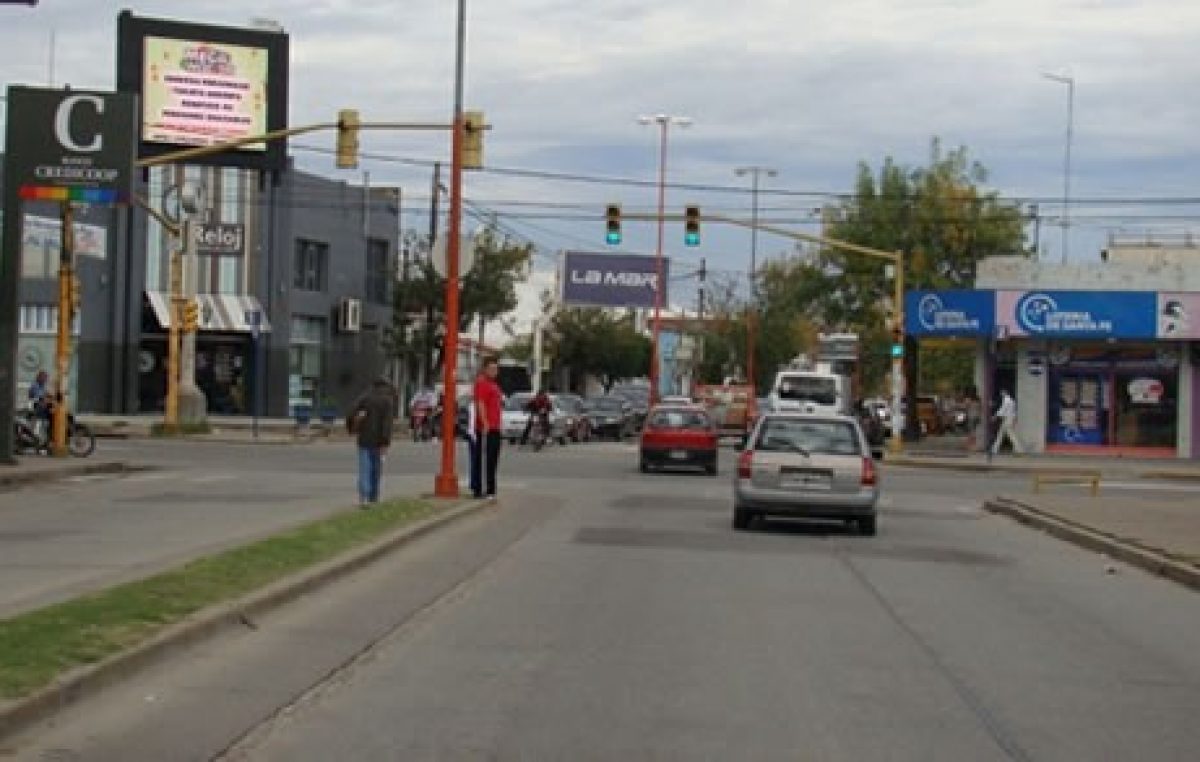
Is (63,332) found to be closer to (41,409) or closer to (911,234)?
(41,409)

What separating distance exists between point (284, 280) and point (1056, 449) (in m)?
28.4

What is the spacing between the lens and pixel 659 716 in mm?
9117

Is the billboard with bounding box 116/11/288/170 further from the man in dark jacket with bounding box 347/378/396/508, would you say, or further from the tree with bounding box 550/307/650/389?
the man in dark jacket with bounding box 347/378/396/508

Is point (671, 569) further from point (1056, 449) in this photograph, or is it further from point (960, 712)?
point (1056, 449)

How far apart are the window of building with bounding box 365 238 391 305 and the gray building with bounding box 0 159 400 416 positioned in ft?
0.23

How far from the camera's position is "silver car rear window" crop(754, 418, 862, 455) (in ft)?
71.2

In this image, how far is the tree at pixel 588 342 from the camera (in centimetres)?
9112

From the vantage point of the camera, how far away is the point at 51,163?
28.0m

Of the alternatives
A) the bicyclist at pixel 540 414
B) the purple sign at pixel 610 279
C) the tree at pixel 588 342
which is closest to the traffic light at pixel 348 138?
the bicyclist at pixel 540 414

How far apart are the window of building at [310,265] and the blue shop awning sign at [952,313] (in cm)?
2427

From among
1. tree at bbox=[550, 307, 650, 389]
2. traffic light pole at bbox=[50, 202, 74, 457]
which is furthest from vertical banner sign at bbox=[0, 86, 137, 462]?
tree at bbox=[550, 307, 650, 389]

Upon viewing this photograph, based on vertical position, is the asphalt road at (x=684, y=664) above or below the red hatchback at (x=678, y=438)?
below

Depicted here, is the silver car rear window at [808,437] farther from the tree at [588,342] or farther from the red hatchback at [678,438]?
the tree at [588,342]

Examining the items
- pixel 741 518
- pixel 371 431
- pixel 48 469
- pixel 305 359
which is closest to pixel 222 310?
pixel 305 359
